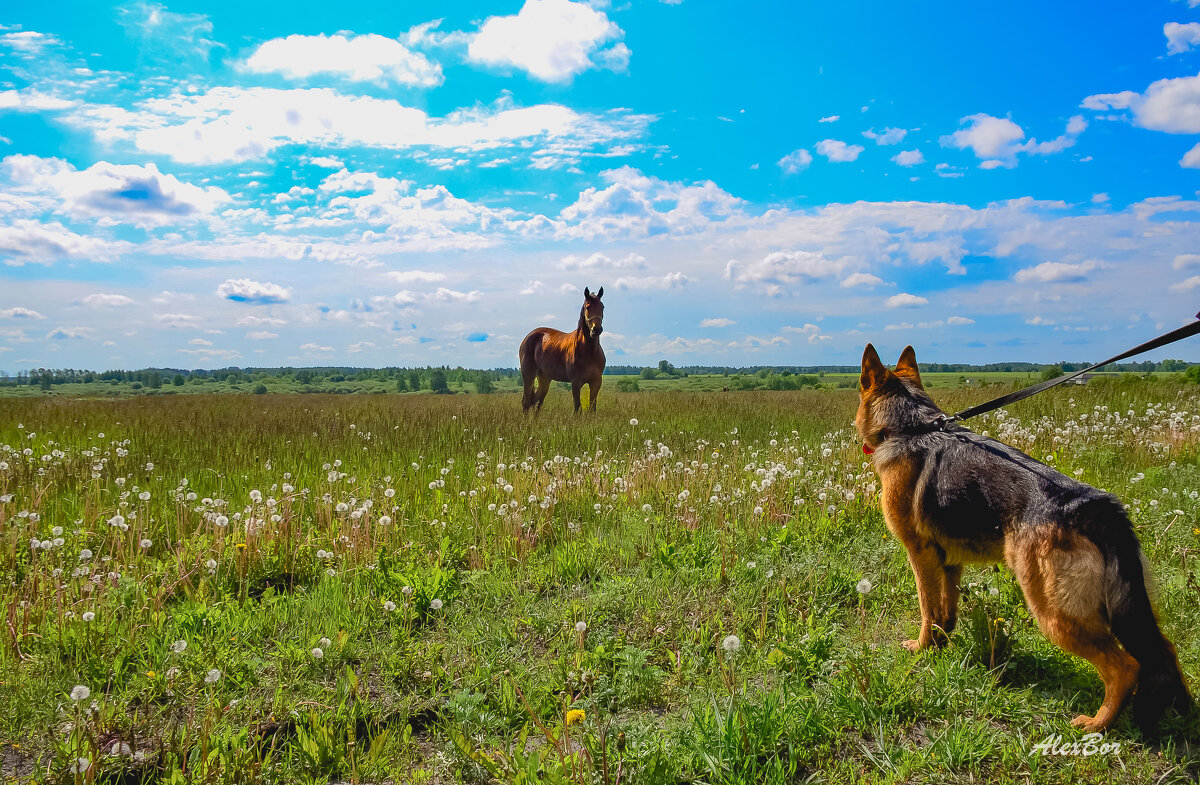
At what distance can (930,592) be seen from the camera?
11.9ft

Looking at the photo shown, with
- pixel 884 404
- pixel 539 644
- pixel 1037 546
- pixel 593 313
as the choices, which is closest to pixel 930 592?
pixel 1037 546

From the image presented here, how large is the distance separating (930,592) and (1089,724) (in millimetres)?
905

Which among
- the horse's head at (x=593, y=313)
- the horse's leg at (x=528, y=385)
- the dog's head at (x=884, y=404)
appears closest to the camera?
the dog's head at (x=884, y=404)

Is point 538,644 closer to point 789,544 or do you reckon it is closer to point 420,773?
point 420,773

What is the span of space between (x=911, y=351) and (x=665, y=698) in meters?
3.04

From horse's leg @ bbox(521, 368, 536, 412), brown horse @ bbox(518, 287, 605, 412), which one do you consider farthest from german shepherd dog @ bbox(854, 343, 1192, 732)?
horse's leg @ bbox(521, 368, 536, 412)

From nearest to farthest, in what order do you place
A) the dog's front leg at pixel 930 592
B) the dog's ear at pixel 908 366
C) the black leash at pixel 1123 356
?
the black leash at pixel 1123 356, the dog's front leg at pixel 930 592, the dog's ear at pixel 908 366

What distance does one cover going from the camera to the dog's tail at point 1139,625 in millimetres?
2682

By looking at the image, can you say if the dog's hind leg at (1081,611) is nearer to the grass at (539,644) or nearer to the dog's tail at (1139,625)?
the dog's tail at (1139,625)

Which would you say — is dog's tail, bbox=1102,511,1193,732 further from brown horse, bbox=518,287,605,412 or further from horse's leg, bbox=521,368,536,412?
horse's leg, bbox=521,368,536,412

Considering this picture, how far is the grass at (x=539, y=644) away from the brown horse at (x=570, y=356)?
9782 millimetres

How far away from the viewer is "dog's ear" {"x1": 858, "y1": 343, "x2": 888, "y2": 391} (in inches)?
160

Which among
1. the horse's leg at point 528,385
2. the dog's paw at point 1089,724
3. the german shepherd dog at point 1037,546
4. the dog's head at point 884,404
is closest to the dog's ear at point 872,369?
the dog's head at point 884,404

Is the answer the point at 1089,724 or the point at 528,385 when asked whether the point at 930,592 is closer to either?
the point at 1089,724
